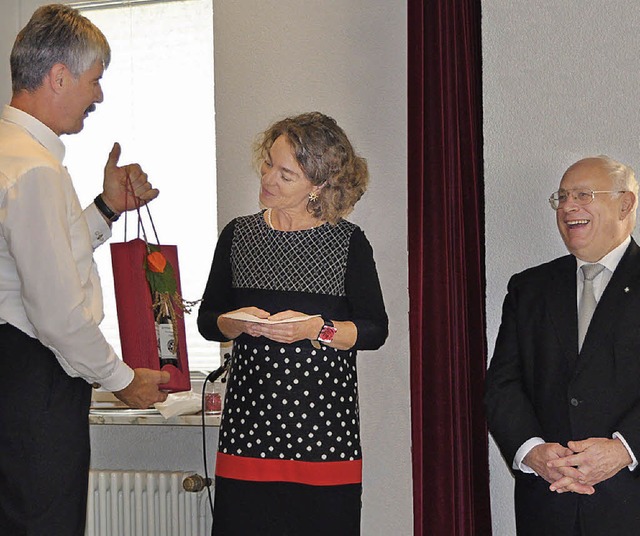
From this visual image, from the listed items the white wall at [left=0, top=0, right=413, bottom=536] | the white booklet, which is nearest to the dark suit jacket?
the white booklet

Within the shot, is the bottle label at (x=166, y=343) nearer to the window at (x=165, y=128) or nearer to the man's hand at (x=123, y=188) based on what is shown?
the man's hand at (x=123, y=188)

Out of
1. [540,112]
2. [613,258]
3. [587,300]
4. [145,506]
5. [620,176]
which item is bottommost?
[145,506]

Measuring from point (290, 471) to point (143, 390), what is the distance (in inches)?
17.3

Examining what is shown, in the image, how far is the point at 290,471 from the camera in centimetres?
236

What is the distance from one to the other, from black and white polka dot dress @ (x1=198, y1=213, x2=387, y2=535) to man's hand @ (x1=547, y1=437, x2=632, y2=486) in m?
0.55

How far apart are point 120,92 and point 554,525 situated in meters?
2.50

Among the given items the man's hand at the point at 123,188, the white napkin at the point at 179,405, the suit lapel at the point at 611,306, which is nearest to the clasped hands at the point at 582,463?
the suit lapel at the point at 611,306

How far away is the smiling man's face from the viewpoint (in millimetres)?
2475

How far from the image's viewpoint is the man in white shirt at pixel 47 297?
1.94 m

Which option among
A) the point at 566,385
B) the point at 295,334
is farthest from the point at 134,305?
the point at 566,385

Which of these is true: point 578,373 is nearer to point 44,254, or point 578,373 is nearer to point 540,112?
point 540,112

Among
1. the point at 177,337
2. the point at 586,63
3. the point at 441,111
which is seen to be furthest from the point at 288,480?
the point at 586,63

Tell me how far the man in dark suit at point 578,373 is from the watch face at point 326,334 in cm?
48

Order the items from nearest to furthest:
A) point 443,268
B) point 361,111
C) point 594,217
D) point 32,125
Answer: point 32,125 < point 594,217 < point 443,268 < point 361,111
